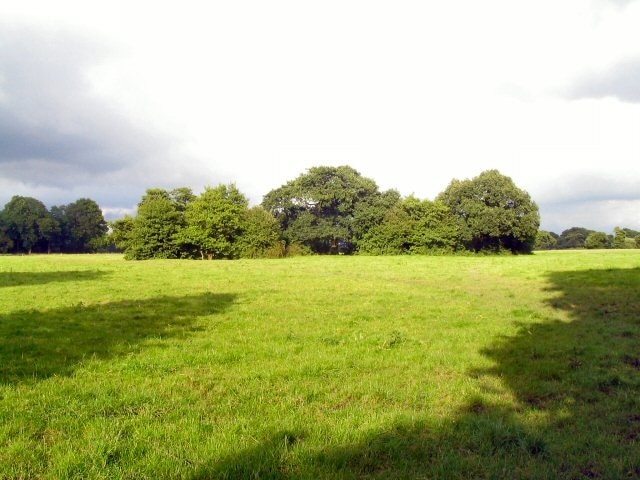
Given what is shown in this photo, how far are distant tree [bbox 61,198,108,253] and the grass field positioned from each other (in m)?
122

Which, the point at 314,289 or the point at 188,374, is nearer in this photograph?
the point at 188,374

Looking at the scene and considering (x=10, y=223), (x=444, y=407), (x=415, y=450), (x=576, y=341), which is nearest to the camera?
(x=415, y=450)

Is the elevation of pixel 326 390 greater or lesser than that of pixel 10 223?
lesser

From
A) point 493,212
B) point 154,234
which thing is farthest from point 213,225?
point 493,212

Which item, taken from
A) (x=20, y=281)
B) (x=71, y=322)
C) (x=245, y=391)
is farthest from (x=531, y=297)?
(x=20, y=281)

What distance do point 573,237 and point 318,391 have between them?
169325mm

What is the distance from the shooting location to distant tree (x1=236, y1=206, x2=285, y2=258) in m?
74.0

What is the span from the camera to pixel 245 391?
28.0 ft

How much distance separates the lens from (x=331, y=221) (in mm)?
81000

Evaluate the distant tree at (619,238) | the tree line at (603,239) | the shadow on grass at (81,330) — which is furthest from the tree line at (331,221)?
the shadow on grass at (81,330)

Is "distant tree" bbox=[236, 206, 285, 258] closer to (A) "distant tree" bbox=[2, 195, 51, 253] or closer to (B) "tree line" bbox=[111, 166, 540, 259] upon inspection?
(B) "tree line" bbox=[111, 166, 540, 259]

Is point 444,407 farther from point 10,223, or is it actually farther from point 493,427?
point 10,223

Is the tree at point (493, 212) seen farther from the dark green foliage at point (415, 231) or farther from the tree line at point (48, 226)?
the tree line at point (48, 226)

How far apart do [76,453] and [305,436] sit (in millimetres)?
2949
